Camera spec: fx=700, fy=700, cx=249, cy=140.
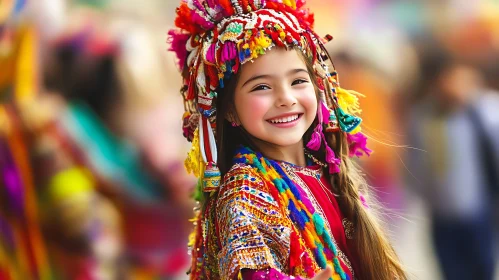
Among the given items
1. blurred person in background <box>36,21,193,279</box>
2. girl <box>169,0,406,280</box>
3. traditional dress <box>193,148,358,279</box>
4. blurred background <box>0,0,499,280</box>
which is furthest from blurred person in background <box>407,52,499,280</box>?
traditional dress <box>193,148,358,279</box>

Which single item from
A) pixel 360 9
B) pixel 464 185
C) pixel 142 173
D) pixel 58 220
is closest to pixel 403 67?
pixel 360 9

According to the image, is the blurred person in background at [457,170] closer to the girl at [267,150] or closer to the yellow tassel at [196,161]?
the girl at [267,150]

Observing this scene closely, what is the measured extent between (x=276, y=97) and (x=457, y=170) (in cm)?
300

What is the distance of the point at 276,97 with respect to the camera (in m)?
1.82

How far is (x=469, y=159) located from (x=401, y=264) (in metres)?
2.70

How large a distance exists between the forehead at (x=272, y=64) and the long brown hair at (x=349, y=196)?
1.8 inches

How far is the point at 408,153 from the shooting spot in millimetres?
4699

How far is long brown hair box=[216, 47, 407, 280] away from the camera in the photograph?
1901mm

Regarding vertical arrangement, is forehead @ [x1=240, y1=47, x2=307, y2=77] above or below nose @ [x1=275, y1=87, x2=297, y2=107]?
above

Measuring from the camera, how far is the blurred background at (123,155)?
3.14 m

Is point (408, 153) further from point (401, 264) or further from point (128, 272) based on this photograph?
point (401, 264)

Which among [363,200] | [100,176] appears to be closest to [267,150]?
[363,200]

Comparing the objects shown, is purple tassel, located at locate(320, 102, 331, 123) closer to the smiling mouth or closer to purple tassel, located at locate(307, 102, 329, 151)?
purple tassel, located at locate(307, 102, 329, 151)

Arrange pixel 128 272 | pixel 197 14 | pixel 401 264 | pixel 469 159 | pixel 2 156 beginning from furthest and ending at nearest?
pixel 469 159
pixel 128 272
pixel 2 156
pixel 401 264
pixel 197 14
